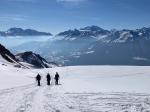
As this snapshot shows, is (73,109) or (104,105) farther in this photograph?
(104,105)

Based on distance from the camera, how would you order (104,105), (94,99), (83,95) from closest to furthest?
1. (104,105)
2. (94,99)
3. (83,95)

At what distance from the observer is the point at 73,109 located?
63.5 ft

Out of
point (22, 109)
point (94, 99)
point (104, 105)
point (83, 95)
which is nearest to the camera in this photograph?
point (22, 109)

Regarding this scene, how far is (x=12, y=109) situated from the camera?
63.0 ft

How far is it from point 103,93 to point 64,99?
14.2ft

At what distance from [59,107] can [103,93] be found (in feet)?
23.5

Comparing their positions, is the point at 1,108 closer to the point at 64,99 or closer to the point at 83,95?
the point at 64,99

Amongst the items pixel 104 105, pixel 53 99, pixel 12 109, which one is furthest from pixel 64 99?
pixel 12 109

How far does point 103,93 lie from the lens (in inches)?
1033

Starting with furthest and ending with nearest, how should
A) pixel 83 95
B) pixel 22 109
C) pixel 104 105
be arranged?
pixel 83 95, pixel 104 105, pixel 22 109

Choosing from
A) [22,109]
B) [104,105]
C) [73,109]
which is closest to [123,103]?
[104,105]

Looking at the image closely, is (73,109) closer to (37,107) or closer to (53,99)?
(37,107)

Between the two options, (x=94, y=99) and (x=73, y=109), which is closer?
(x=73, y=109)

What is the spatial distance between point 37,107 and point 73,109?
239 cm
